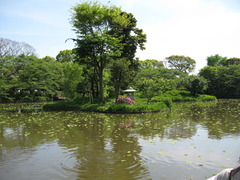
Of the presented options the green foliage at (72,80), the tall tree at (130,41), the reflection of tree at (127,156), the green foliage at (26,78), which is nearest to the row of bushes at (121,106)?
the green foliage at (72,80)

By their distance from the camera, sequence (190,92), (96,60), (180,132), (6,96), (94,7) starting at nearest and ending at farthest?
1. (180,132)
2. (94,7)
3. (96,60)
4. (6,96)
5. (190,92)

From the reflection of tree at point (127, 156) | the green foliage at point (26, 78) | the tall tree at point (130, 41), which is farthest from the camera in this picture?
the green foliage at point (26, 78)

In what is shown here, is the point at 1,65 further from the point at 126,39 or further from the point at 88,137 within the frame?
the point at 88,137

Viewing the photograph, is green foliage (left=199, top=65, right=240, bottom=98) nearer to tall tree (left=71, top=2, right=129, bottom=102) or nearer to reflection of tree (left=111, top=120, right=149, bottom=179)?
tall tree (left=71, top=2, right=129, bottom=102)

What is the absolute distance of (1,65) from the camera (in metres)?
31.3

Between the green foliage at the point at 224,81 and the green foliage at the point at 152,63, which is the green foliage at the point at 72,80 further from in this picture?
the green foliage at the point at 152,63

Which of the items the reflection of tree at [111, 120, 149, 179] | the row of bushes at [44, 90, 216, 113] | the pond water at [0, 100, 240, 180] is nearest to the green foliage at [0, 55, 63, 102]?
the row of bushes at [44, 90, 216, 113]

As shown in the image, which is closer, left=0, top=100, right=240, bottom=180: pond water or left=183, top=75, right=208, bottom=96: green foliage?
left=0, top=100, right=240, bottom=180: pond water

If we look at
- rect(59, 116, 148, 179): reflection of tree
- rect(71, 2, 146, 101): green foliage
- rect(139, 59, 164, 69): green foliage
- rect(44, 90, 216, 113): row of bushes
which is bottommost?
rect(59, 116, 148, 179): reflection of tree

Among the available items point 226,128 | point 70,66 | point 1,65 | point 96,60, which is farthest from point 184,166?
point 1,65

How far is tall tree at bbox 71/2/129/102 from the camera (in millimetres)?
21297

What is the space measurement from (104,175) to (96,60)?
18.5 m

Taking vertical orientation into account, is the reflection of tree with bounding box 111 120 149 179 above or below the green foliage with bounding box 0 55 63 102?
below

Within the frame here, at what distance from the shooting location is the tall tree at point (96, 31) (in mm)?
21297
